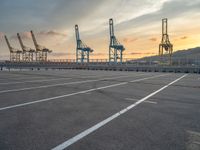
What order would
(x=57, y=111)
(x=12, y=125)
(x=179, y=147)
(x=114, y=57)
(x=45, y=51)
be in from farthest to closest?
1. (x=45, y=51)
2. (x=114, y=57)
3. (x=57, y=111)
4. (x=12, y=125)
5. (x=179, y=147)

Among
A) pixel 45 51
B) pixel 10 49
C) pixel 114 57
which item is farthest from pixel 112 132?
pixel 10 49

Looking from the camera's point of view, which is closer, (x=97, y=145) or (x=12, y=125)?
(x=97, y=145)

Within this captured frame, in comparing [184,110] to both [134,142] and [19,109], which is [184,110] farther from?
[19,109]

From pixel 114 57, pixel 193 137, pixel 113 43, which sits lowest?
pixel 193 137

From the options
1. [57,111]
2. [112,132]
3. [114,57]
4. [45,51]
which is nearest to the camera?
[112,132]

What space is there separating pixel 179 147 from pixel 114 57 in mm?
75491

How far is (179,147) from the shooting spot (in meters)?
3.18

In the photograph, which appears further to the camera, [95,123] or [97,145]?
[95,123]

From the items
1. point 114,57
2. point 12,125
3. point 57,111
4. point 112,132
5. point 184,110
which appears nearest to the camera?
point 112,132

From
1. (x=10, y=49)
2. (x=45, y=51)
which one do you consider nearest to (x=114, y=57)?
(x=45, y=51)

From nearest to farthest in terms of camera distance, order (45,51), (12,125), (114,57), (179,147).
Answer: (179,147) → (12,125) → (114,57) → (45,51)

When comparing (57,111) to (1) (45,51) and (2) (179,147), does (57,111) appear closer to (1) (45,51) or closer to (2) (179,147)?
(2) (179,147)

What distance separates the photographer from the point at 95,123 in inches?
173

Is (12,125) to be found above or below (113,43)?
below
